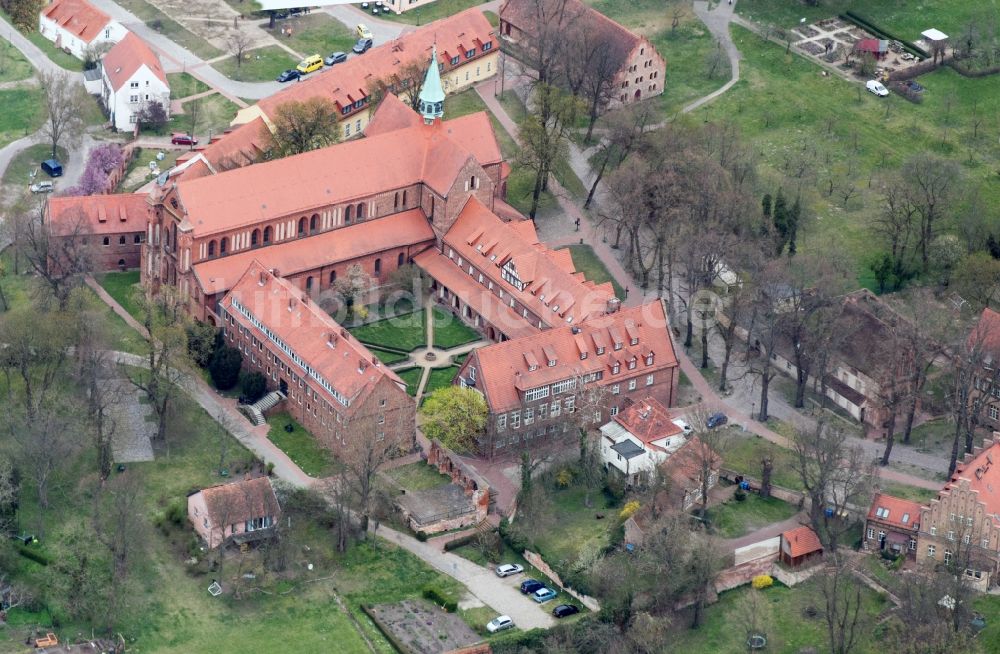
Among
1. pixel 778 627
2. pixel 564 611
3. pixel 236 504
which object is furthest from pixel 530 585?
pixel 236 504

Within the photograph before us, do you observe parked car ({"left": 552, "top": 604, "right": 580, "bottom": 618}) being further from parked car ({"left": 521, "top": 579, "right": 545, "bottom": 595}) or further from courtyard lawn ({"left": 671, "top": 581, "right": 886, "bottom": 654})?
courtyard lawn ({"left": 671, "top": 581, "right": 886, "bottom": 654})

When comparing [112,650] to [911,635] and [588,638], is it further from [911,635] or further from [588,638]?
[911,635]

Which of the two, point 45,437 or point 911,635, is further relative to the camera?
point 45,437

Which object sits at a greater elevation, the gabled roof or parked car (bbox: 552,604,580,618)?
the gabled roof

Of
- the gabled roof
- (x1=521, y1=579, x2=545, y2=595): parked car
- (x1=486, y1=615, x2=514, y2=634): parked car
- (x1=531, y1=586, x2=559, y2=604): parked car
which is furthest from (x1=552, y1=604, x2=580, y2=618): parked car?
the gabled roof

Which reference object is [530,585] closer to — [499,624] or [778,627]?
[499,624]

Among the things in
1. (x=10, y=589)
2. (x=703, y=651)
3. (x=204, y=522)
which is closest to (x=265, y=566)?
(x=204, y=522)

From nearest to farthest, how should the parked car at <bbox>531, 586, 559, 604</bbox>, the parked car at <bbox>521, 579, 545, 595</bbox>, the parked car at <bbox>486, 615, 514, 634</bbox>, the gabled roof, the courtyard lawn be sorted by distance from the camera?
the courtyard lawn → the parked car at <bbox>486, 615, 514, 634</bbox> → the parked car at <bbox>531, 586, 559, 604</bbox> → the gabled roof → the parked car at <bbox>521, 579, 545, 595</bbox>
